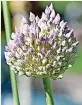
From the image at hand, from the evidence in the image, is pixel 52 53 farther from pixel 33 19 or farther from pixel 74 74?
pixel 74 74

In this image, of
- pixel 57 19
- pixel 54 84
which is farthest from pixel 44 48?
pixel 54 84

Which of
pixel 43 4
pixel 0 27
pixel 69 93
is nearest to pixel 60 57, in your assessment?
pixel 0 27

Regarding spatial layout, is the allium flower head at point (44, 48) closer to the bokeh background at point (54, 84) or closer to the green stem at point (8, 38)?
the green stem at point (8, 38)

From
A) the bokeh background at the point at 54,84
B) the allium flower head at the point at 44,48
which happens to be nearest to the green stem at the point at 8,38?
the allium flower head at the point at 44,48

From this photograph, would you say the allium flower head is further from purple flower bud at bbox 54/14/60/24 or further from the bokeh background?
the bokeh background

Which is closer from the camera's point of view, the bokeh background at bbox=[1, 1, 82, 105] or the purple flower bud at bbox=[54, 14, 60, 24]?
the purple flower bud at bbox=[54, 14, 60, 24]

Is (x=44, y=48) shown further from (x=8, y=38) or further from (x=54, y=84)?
(x=54, y=84)

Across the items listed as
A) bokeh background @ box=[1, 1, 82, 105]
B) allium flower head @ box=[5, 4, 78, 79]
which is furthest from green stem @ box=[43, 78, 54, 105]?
bokeh background @ box=[1, 1, 82, 105]
